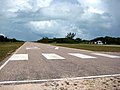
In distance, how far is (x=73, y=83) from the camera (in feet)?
24.5

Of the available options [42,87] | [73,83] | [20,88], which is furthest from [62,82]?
[20,88]

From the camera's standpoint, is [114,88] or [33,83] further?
[33,83]

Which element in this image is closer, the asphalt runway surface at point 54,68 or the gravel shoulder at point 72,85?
the gravel shoulder at point 72,85

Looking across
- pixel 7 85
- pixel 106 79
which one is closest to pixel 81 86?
pixel 106 79

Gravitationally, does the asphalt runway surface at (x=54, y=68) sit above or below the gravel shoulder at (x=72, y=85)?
above

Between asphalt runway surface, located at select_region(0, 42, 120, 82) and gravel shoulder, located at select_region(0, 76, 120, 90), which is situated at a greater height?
asphalt runway surface, located at select_region(0, 42, 120, 82)

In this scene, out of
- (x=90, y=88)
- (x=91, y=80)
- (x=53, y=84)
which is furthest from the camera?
(x=91, y=80)

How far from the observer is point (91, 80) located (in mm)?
7941

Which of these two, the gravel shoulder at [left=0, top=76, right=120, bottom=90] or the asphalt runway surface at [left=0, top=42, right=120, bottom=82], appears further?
the asphalt runway surface at [left=0, top=42, right=120, bottom=82]

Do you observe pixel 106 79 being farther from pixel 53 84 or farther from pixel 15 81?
pixel 15 81

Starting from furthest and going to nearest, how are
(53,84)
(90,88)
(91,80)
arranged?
(91,80)
(53,84)
(90,88)

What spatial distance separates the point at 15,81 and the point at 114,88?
118 inches

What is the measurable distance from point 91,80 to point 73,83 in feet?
2.45

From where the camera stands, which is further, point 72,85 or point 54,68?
point 54,68
